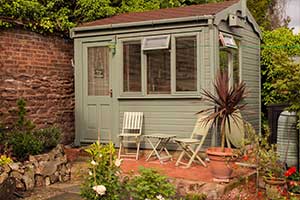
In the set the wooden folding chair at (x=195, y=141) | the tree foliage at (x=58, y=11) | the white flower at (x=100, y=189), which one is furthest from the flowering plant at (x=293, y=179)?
the tree foliage at (x=58, y=11)

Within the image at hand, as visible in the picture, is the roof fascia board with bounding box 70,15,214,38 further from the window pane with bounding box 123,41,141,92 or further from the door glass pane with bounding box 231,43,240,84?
the door glass pane with bounding box 231,43,240,84

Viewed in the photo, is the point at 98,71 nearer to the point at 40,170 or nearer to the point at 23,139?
the point at 23,139

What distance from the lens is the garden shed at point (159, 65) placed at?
800 centimetres

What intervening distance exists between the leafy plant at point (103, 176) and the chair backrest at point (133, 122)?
3691mm

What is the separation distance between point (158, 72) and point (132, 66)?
69 centimetres

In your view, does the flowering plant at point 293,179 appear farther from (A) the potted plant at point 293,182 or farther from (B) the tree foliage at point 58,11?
(B) the tree foliage at point 58,11

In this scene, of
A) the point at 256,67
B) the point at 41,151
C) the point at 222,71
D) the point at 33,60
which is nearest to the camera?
the point at 41,151

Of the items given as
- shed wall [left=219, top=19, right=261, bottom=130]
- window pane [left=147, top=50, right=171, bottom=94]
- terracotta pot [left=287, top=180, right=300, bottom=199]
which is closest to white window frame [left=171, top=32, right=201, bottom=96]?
window pane [left=147, top=50, right=171, bottom=94]

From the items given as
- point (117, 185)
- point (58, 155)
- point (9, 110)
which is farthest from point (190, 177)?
point (9, 110)

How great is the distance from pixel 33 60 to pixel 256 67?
18.7 feet

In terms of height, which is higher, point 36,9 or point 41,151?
point 36,9

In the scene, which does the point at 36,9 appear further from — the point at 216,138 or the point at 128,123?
the point at 216,138

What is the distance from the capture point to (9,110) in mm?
8289

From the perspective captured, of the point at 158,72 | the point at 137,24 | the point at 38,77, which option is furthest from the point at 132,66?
the point at 38,77
